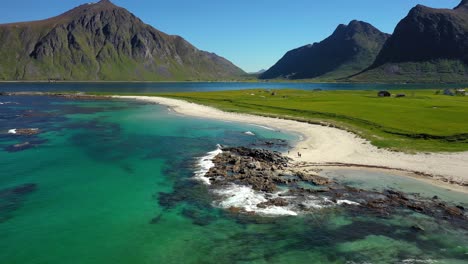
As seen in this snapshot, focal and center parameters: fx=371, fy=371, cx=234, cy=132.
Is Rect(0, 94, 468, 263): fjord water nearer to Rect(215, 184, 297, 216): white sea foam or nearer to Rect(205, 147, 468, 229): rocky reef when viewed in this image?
Rect(215, 184, 297, 216): white sea foam

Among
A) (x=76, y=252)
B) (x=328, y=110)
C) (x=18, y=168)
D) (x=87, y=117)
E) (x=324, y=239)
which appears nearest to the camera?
(x=76, y=252)

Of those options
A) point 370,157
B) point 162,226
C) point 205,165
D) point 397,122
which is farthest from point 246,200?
point 397,122

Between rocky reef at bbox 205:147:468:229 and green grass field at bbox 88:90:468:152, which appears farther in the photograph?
green grass field at bbox 88:90:468:152

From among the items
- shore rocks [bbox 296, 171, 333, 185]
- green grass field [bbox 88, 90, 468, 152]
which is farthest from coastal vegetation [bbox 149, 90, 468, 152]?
shore rocks [bbox 296, 171, 333, 185]

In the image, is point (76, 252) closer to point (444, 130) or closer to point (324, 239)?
point (324, 239)

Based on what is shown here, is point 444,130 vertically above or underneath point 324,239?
above

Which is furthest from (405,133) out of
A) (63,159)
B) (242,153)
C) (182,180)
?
(63,159)

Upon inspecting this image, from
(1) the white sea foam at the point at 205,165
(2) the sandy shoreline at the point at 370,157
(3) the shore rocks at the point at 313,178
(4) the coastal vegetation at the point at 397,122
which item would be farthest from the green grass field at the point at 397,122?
(1) the white sea foam at the point at 205,165
